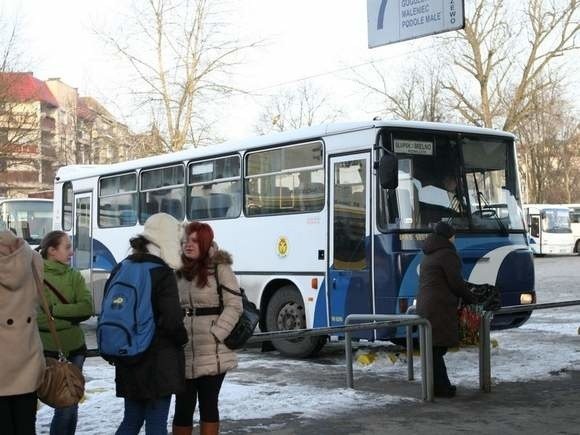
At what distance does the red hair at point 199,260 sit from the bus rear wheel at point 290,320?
630cm

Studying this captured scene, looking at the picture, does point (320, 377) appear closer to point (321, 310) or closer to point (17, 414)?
point (321, 310)

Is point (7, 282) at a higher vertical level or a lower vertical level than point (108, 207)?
lower

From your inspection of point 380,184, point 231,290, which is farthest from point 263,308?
point 231,290

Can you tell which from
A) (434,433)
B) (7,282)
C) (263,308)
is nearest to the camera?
(7,282)

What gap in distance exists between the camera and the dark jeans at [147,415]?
4961mm

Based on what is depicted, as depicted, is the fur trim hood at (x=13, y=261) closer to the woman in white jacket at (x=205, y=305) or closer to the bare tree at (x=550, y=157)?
the woman in white jacket at (x=205, y=305)

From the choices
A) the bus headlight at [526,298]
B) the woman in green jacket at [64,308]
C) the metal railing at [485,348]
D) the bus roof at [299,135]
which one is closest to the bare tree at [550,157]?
the bus roof at [299,135]

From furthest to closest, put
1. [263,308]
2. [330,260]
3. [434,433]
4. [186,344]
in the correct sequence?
[263,308], [330,260], [434,433], [186,344]

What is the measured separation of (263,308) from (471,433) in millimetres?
5615

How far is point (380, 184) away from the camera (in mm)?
10352

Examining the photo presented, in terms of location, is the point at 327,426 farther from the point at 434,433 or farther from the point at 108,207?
the point at 108,207

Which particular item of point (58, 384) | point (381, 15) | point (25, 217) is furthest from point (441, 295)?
point (25, 217)

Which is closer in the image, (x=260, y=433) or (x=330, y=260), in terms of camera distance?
(x=260, y=433)

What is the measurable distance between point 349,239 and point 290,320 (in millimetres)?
1577
